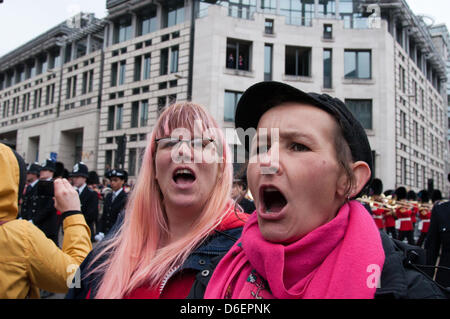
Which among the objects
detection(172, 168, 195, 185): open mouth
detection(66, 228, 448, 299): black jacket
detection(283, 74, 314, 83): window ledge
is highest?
detection(283, 74, 314, 83): window ledge

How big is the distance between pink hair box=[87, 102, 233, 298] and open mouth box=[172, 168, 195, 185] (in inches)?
6.3

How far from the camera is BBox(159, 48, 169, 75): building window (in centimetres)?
2720

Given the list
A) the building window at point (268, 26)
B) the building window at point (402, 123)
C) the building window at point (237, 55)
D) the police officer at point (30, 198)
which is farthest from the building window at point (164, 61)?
the building window at point (402, 123)

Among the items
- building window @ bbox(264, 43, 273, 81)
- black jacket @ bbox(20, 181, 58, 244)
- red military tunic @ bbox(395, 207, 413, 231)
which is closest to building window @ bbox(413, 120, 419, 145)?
building window @ bbox(264, 43, 273, 81)

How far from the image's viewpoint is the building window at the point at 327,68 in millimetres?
26108

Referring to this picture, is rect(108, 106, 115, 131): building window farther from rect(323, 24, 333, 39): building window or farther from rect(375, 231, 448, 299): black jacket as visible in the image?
rect(375, 231, 448, 299): black jacket

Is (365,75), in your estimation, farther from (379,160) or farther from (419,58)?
(419,58)

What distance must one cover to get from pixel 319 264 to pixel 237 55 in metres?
25.2

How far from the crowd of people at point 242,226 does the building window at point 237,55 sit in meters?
23.6

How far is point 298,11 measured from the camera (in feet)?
88.2

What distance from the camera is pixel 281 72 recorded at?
25.3 m

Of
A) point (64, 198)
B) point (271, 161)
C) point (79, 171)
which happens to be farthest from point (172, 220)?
point (79, 171)

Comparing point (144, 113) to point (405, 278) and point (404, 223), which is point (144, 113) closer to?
point (404, 223)

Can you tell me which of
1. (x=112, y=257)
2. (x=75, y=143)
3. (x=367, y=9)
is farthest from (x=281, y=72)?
(x=112, y=257)
